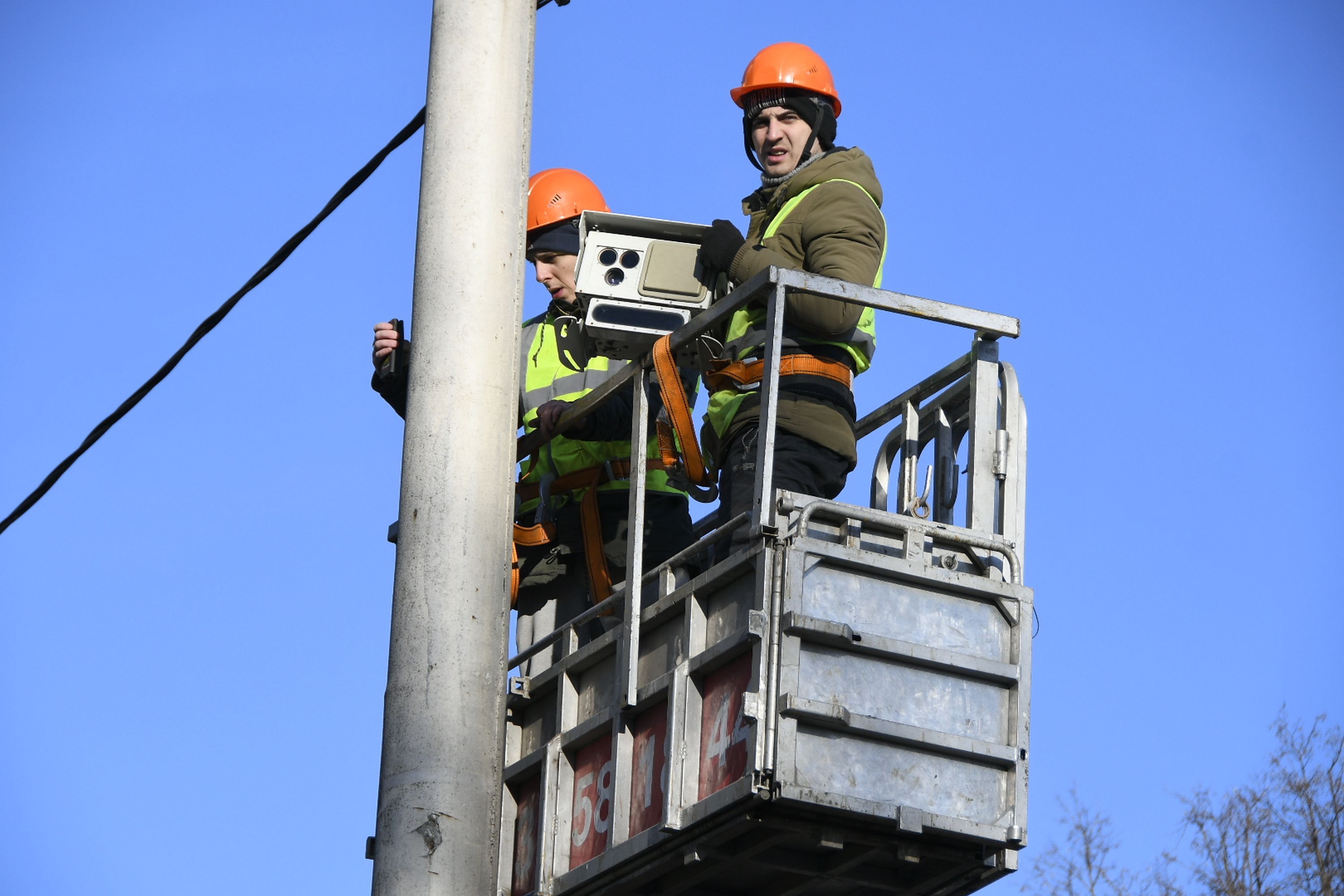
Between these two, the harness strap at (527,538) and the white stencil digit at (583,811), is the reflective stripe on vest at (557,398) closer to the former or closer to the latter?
the harness strap at (527,538)

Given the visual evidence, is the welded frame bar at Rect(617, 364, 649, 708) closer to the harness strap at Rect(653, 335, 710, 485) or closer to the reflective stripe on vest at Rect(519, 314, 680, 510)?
the harness strap at Rect(653, 335, 710, 485)

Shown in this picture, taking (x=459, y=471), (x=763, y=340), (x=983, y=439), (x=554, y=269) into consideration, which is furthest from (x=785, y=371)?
(x=554, y=269)

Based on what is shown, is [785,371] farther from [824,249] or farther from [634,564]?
[634,564]

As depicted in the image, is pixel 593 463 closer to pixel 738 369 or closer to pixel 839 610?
pixel 738 369

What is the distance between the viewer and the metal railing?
726 cm

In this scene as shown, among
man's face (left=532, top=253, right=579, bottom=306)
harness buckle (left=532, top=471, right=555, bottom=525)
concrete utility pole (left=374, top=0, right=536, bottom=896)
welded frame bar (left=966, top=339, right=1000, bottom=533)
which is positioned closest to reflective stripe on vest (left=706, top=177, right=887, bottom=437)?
welded frame bar (left=966, top=339, right=1000, bottom=533)

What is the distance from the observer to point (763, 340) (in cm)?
795

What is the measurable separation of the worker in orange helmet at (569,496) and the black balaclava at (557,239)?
0.45 ft

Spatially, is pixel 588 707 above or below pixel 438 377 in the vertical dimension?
below

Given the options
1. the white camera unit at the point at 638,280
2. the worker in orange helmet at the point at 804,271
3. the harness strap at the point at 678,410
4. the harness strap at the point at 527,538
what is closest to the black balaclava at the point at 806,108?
the worker in orange helmet at the point at 804,271

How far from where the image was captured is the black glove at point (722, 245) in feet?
27.4

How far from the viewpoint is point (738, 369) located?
801cm

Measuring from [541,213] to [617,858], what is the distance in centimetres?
400

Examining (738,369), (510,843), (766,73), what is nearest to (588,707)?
(510,843)
